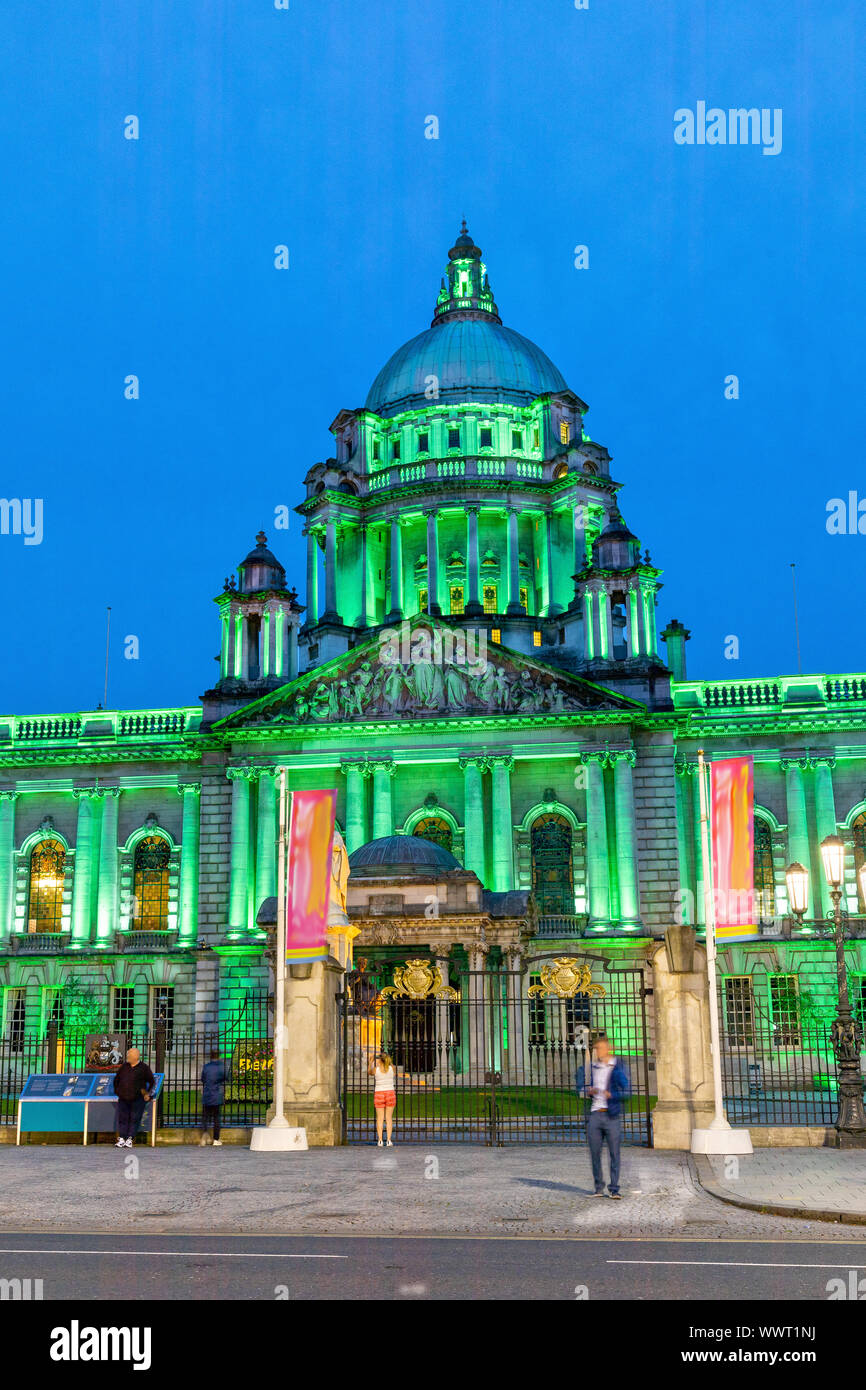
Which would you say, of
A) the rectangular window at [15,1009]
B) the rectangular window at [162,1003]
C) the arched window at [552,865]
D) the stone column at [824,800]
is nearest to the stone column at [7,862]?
the rectangular window at [15,1009]

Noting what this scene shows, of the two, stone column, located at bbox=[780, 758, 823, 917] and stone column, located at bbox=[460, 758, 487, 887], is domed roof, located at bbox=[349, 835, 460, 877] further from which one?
stone column, located at bbox=[780, 758, 823, 917]

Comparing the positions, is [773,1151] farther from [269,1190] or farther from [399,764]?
[399,764]

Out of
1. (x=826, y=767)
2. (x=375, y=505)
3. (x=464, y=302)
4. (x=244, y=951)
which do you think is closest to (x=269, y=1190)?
(x=244, y=951)

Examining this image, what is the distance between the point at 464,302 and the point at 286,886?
6785 cm

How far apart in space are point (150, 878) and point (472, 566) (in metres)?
22.5

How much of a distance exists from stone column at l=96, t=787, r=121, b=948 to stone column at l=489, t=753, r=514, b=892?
17529 millimetres

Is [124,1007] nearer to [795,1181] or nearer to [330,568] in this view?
[330,568]

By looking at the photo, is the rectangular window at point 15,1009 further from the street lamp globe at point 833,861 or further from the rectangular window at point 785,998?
the street lamp globe at point 833,861

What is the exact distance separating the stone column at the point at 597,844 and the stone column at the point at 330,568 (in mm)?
22315

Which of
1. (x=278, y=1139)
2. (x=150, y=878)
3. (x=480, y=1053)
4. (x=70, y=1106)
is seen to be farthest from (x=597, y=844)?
(x=278, y=1139)

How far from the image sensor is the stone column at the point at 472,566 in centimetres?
7350

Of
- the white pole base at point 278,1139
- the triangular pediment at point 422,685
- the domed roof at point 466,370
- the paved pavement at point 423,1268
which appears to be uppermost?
the domed roof at point 466,370

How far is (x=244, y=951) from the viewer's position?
5931 centimetres

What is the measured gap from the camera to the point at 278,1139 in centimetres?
2719
